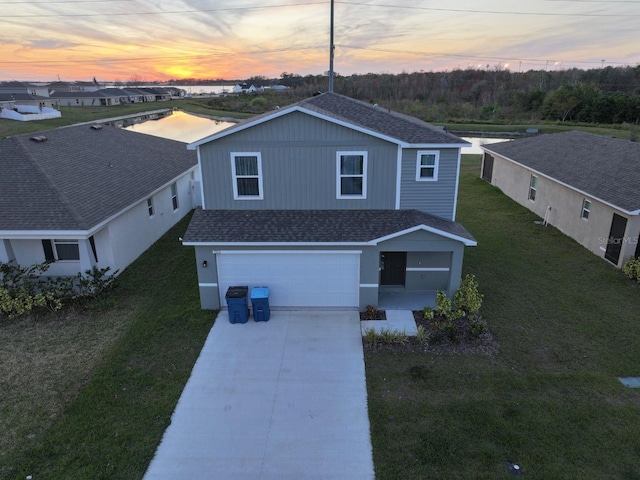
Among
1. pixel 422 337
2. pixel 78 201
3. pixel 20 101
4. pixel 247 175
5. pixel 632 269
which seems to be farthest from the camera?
pixel 20 101

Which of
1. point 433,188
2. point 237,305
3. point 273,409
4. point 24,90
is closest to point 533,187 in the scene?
point 433,188

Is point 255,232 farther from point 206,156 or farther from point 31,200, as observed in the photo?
point 31,200

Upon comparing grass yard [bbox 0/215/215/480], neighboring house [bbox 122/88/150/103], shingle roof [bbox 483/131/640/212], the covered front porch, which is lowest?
grass yard [bbox 0/215/215/480]

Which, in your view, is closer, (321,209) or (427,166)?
(427,166)

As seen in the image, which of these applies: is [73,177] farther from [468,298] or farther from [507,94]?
[507,94]

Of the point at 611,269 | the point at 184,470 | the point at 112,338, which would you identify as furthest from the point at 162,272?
the point at 611,269

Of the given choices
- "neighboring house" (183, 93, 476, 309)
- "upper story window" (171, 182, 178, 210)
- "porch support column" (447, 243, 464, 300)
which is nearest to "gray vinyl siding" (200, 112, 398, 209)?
"neighboring house" (183, 93, 476, 309)

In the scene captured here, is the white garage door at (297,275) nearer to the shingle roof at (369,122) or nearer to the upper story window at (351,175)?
the upper story window at (351,175)

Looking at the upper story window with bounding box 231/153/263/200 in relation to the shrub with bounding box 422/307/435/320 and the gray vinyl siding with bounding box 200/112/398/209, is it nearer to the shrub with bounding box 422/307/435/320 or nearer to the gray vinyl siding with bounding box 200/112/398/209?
the gray vinyl siding with bounding box 200/112/398/209
